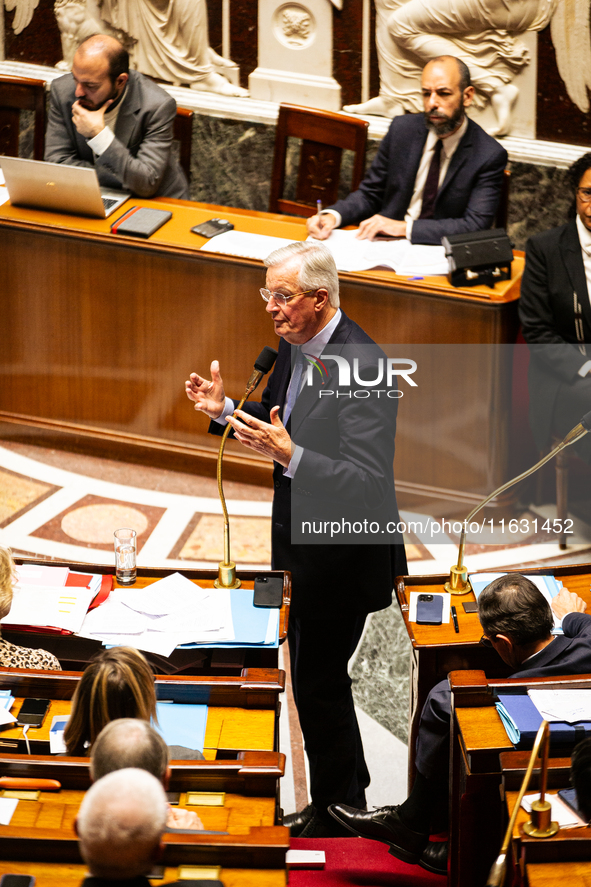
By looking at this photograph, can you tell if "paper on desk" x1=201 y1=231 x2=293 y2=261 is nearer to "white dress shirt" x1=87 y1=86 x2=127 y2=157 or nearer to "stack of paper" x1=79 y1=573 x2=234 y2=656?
"white dress shirt" x1=87 y1=86 x2=127 y2=157

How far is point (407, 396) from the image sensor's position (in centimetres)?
439

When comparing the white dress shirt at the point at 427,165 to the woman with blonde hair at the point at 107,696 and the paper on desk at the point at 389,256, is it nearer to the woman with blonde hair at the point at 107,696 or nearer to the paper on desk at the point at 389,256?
the paper on desk at the point at 389,256

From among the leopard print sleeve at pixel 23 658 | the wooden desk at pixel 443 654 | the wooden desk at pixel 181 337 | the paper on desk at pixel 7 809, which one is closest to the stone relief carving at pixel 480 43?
the wooden desk at pixel 181 337

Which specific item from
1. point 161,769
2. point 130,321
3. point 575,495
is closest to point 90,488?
point 130,321

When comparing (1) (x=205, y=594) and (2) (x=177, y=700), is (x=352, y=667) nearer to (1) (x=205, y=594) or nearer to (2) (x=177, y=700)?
(1) (x=205, y=594)

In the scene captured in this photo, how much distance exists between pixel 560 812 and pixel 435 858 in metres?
0.73

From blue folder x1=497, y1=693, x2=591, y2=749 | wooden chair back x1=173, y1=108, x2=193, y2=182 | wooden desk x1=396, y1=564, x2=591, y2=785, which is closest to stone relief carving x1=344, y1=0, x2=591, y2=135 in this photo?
wooden chair back x1=173, y1=108, x2=193, y2=182

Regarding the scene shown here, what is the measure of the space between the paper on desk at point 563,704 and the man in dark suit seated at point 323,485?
0.68 m

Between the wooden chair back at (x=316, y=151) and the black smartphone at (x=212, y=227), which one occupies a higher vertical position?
the wooden chair back at (x=316, y=151)

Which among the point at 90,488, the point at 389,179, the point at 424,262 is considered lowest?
the point at 90,488

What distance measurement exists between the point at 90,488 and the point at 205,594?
211cm

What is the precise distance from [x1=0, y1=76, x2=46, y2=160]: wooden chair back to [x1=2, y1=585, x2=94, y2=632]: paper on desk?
10.8 ft

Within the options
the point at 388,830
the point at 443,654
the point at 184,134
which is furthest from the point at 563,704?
the point at 184,134

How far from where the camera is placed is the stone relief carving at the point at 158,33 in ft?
19.7
